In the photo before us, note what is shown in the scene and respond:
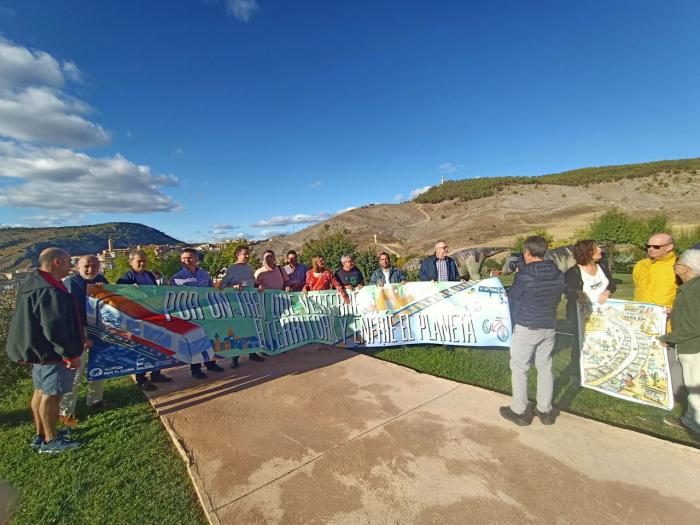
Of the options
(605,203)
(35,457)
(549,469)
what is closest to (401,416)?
(549,469)

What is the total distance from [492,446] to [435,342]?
2459 millimetres

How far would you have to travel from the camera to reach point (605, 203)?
60906 millimetres

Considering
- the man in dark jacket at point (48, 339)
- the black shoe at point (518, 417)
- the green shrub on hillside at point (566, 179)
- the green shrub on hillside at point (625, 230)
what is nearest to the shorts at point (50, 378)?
the man in dark jacket at point (48, 339)

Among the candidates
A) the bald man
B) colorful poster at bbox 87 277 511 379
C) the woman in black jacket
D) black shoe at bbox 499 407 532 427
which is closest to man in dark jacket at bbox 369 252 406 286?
colorful poster at bbox 87 277 511 379

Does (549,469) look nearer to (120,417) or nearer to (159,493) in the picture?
(159,493)

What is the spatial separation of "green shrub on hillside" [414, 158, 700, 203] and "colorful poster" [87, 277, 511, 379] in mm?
81949

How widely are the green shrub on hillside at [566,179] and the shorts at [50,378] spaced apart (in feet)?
284

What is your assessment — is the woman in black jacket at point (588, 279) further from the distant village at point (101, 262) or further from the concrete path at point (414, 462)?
the distant village at point (101, 262)

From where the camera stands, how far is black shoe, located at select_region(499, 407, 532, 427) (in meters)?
3.03

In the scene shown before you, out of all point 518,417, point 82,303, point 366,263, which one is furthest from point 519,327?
point 366,263

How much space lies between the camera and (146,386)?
13.9ft

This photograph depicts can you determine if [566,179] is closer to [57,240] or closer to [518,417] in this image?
[518,417]

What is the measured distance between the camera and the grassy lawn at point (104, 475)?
217 cm

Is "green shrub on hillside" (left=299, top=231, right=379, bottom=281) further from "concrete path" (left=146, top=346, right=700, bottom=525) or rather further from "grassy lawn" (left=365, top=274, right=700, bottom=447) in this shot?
"concrete path" (left=146, top=346, right=700, bottom=525)
